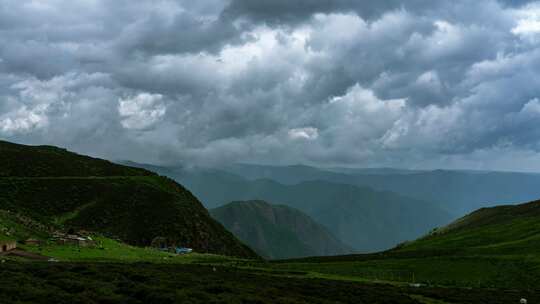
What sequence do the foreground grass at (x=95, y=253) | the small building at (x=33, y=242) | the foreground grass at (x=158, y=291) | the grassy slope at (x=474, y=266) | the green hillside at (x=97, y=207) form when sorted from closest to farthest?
the foreground grass at (x=158, y=291) < the foreground grass at (x=95, y=253) < the small building at (x=33, y=242) < the grassy slope at (x=474, y=266) < the green hillside at (x=97, y=207)

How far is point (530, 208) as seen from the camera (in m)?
183

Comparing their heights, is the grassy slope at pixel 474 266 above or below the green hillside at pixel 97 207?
below

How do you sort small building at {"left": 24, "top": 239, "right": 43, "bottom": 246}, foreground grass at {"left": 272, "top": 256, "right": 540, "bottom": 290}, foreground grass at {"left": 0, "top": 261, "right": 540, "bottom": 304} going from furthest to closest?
foreground grass at {"left": 272, "top": 256, "right": 540, "bottom": 290} < small building at {"left": 24, "top": 239, "right": 43, "bottom": 246} < foreground grass at {"left": 0, "top": 261, "right": 540, "bottom": 304}

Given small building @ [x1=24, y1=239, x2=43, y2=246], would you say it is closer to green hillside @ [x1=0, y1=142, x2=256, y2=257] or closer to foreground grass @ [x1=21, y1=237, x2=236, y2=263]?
foreground grass @ [x1=21, y1=237, x2=236, y2=263]

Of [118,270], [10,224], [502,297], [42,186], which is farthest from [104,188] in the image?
[502,297]

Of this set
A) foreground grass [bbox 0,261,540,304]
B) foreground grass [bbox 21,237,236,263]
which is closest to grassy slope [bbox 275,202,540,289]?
foreground grass [bbox 0,261,540,304]

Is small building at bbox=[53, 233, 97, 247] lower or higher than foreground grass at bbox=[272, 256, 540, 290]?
higher

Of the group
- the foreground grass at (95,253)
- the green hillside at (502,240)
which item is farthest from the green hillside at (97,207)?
the green hillside at (502,240)

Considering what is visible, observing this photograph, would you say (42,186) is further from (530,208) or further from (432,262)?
(530,208)

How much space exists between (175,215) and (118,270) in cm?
14604

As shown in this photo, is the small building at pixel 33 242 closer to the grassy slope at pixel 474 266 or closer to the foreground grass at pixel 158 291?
the foreground grass at pixel 158 291

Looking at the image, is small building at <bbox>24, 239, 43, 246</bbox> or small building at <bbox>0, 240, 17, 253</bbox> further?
small building at <bbox>24, 239, 43, 246</bbox>

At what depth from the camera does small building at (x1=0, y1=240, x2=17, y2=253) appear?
64938 millimetres

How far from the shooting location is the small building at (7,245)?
2557 inches
